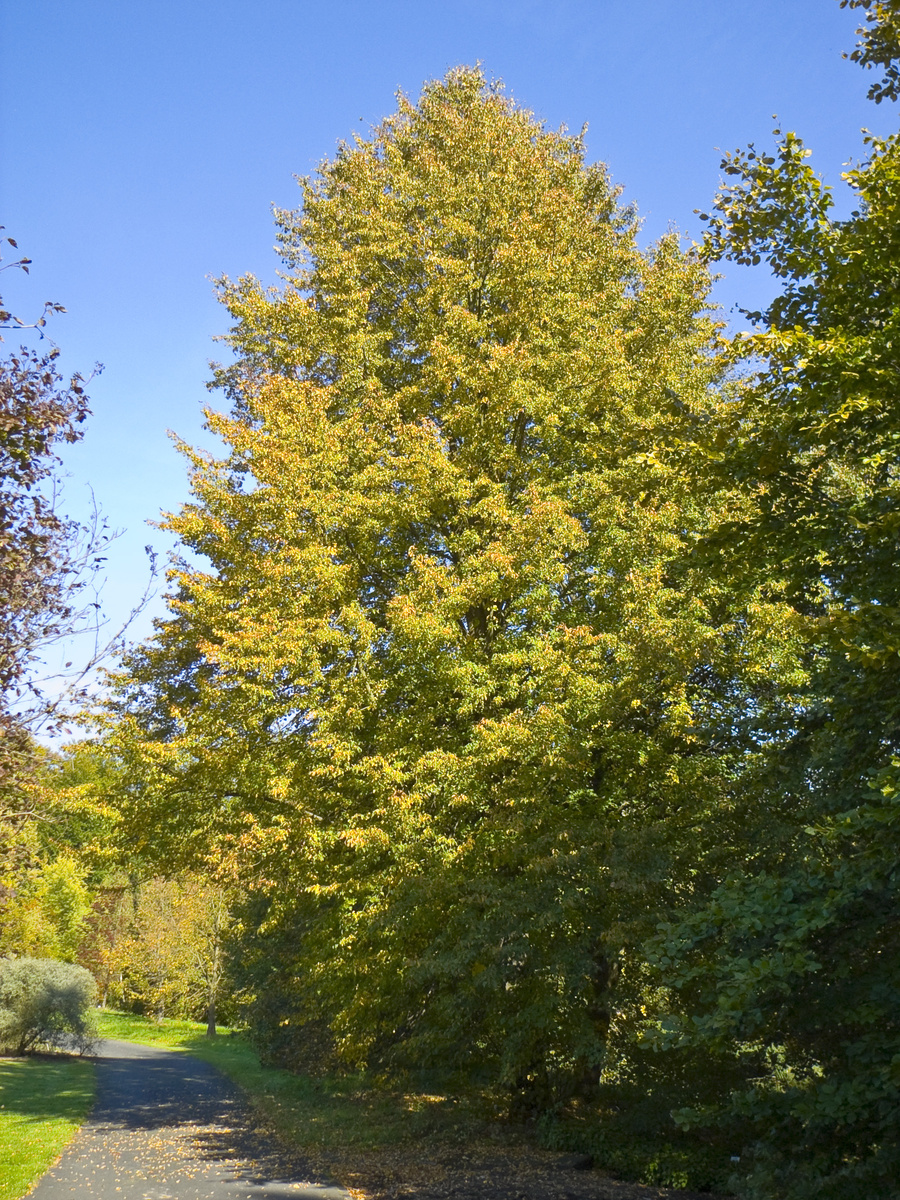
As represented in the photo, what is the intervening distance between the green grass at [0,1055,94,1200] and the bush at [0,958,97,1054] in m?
1.02

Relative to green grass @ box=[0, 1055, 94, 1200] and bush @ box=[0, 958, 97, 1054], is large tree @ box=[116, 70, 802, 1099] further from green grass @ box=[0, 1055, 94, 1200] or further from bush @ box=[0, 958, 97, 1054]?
bush @ box=[0, 958, 97, 1054]

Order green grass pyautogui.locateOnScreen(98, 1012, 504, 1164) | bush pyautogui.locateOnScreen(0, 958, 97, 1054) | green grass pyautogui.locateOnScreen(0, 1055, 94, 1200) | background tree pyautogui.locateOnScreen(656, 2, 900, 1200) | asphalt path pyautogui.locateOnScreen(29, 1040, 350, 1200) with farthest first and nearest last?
bush pyautogui.locateOnScreen(0, 958, 97, 1054) < green grass pyautogui.locateOnScreen(98, 1012, 504, 1164) < green grass pyautogui.locateOnScreen(0, 1055, 94, 1200) < asphalt path pyautogui.locateOnScreen(29, 1040, 350, 1200) < background tree pyautogui.locateOnScreen(656, 2, 900, 1200)

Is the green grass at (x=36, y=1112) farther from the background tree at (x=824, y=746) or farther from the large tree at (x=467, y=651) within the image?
the background tree at (x=824, y=746)

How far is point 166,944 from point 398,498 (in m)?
36.2

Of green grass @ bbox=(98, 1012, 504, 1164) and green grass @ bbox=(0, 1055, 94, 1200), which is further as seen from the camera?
green grass @ bbox=(98, 1012, 504, 1164)

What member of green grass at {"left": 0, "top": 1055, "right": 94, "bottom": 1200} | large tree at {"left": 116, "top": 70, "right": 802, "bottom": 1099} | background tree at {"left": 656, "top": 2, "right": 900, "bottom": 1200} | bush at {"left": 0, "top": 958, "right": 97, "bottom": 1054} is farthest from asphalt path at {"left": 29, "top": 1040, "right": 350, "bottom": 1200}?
bush at {"left": 0, "top": 958, "right": 97, "bottom": 1054}

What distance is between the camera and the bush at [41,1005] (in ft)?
78.5

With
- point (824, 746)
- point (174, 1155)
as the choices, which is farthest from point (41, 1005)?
point (824, 746)

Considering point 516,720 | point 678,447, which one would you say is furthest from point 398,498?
point 678,447

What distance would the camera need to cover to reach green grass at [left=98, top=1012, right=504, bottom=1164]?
11.7m

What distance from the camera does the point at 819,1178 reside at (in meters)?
4.79

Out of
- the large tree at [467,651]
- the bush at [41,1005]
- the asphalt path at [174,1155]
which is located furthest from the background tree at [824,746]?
the bush at [41,1005]

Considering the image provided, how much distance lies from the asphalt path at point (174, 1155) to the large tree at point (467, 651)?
69.4 inches

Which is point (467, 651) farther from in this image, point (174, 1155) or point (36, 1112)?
point (36, 1112)
